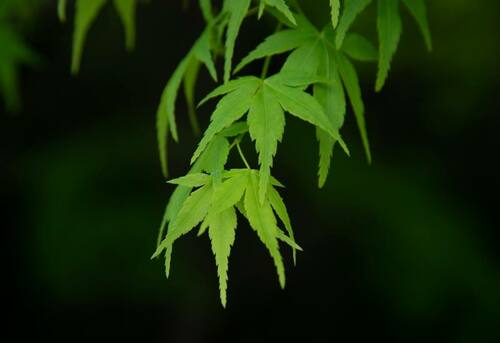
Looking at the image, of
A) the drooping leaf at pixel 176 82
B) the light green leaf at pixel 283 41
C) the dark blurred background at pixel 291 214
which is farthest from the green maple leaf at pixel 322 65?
the dark blurred background at pixel 291 214

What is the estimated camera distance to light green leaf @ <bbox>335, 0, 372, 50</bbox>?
94cm

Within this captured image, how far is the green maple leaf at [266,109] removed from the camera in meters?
0.84

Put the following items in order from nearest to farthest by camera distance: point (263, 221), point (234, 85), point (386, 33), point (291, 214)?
point (263, 221) → point (234, 85) → point (386, 33) → point (291, 214)

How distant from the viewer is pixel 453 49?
131 inches

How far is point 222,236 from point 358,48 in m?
0.43

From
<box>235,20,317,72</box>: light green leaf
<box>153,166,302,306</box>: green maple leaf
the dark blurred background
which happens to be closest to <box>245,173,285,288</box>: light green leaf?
<box>153,166,302,306</box>: green maple leaf

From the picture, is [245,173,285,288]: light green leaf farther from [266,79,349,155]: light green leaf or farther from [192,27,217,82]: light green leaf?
[192,27,217,82]: light green leaf

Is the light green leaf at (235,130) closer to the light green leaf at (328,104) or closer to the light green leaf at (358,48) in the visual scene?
the light green leaf at (328,104)

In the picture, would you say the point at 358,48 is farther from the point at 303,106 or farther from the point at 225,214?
the point at 225,214

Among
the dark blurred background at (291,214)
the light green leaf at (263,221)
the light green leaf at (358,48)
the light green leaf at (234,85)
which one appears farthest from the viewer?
the dark blurred background at (291,214)

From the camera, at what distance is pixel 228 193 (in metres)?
0.82

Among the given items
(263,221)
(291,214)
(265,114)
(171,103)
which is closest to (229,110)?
(265,114)

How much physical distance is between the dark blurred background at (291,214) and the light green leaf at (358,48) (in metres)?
2.17

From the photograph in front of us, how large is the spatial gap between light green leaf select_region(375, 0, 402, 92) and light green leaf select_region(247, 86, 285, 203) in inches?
7.7
